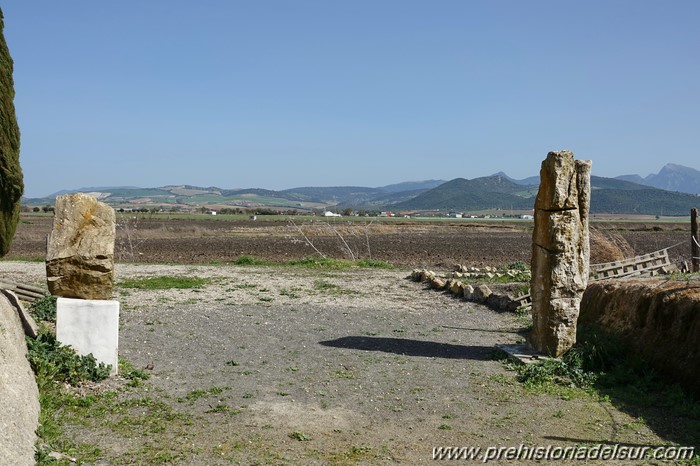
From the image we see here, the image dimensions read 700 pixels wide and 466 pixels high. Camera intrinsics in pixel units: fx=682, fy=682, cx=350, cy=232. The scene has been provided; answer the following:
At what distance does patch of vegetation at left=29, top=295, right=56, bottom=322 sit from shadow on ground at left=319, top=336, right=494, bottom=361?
17.2ft

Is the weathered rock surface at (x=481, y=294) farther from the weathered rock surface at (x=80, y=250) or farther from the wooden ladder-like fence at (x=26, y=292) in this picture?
the weathered rock surface at (x=80, y=250)

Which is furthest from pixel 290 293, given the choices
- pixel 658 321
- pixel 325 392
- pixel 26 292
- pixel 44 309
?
pixel 658 321

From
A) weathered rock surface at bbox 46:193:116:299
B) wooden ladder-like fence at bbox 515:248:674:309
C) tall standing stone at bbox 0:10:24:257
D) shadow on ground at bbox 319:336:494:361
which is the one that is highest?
tall standing stone at bbox 0:10:24:257

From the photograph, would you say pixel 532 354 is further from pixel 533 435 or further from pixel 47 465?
pixel 47 465

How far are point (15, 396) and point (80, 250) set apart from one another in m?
3.15

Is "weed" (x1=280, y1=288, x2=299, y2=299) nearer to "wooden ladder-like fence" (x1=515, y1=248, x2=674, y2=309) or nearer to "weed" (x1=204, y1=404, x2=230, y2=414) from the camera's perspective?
"wooden ladder-like fence" (x1=515, y1=248, x2=674, y2=309)

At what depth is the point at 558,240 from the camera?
11562 millimetres

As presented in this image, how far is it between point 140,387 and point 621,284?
8864 mm

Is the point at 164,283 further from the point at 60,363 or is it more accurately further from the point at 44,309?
the point at 60,363

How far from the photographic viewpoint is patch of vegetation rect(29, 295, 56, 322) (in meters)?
13.1

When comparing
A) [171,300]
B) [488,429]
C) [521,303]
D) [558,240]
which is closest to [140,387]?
[488,429]

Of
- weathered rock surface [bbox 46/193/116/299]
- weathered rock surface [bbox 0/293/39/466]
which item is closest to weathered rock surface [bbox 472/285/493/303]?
weathered rock surface [bbox 46/193/116/299]

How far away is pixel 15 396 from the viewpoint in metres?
7.33

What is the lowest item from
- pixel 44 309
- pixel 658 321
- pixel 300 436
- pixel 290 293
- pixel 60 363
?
pixel 300 436
